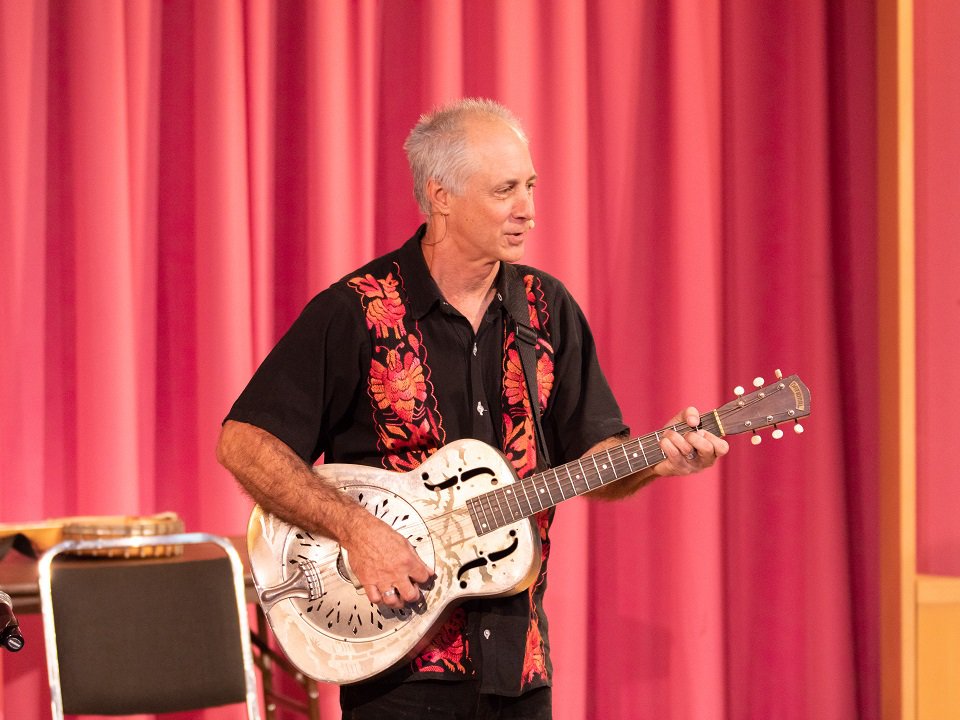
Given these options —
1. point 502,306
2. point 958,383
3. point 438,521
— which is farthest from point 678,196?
point 438,521

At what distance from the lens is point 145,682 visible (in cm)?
281

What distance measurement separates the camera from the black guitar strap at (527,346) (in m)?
2.39

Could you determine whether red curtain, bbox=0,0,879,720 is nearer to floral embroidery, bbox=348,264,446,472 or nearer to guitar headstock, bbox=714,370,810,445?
floral embroidery, bbox=348,264,446,472

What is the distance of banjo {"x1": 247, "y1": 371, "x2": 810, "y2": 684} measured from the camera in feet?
7.34

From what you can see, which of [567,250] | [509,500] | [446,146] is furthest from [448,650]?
[567,250]

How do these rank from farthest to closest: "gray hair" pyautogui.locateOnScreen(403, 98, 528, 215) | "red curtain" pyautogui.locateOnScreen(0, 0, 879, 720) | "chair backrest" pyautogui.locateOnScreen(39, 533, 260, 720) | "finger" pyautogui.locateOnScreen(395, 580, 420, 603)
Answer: "red curtain" pyautogui.locateOnScreen(0, 0, 879, 720) → "chair backrest" pyautogui.locateOnScreen(39, 533, 260, 720) → "gray hair" pyautogui.locateOnScreen(403, 98, 528, 215) → "finger" pyautogui.locateOnScreen(395, 580, 420, 603)

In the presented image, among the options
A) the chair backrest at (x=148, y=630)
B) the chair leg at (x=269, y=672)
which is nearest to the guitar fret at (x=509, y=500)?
the chair backrest at (x=148, y=630)

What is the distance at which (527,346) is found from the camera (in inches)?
95.6

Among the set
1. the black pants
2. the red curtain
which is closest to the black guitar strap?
the black pants

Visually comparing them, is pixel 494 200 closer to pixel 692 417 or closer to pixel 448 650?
pixel 692 417

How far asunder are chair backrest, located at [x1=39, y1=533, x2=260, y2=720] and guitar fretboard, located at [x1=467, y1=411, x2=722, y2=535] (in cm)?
88

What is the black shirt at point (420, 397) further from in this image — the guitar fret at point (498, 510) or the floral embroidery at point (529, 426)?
the guitar fret at point (498, 510)

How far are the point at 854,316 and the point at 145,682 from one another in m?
2.48

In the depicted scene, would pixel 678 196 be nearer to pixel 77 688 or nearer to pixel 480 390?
pixel 480 390
